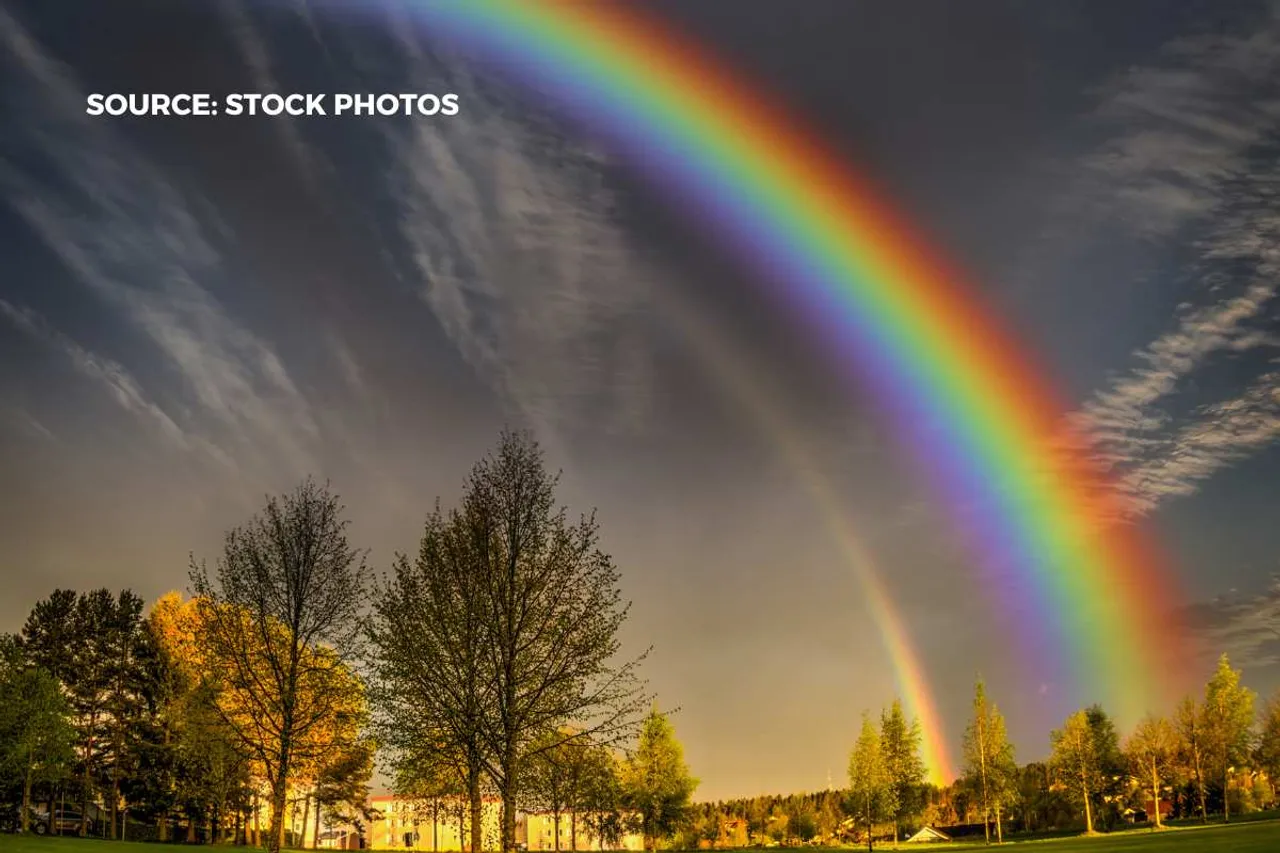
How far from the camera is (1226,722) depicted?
94250 millimetres

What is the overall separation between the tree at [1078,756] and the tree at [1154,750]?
510 centimetres

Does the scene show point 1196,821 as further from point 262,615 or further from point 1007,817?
point 262,615

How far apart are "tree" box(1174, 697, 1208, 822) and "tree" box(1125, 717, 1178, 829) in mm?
3475

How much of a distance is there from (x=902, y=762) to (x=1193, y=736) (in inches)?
1109

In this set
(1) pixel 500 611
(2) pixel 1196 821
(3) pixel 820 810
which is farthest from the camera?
(3) pixel 820 810

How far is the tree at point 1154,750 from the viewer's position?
106 m

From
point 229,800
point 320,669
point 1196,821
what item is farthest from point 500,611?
point 1196,821

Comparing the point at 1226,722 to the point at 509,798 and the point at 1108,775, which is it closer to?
the point at 1108,775

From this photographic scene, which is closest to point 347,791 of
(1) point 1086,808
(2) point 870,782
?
(2) point 870,782

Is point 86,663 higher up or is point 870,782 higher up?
point 86,663

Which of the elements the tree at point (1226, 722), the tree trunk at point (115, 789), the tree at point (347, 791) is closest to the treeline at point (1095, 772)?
the tree at point (1226, 722)

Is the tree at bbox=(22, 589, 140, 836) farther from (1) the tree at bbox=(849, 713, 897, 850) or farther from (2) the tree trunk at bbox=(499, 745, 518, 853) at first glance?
(1) the tree at bbox=(849, 713, 897, 850)

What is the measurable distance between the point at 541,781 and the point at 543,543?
7.76 meters

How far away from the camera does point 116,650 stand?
72750 mm
